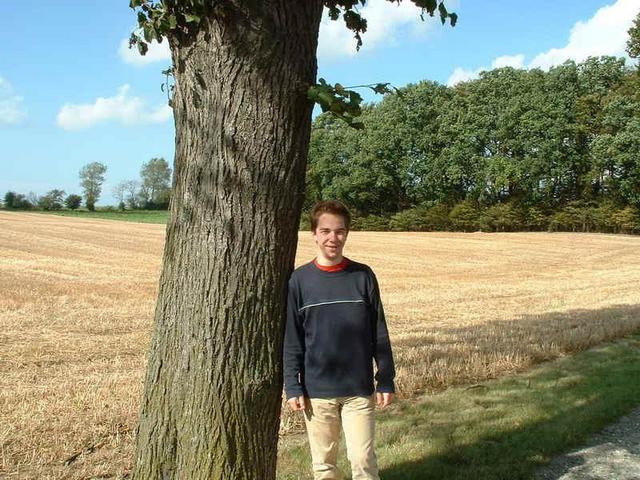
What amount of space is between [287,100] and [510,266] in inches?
1031

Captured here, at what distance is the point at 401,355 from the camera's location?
8.49 metres

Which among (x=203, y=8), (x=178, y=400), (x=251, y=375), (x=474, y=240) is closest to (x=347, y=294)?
(x=251, y=375)

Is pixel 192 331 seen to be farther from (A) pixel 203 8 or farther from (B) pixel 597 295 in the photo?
(B) pixel 597 295

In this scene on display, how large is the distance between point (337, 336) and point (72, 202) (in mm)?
89590

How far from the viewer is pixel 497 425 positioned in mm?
5684

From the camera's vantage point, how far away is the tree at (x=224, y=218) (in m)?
3.14

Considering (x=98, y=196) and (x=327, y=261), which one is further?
(x=98, y=196)

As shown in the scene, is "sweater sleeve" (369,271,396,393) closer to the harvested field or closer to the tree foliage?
the tree foliage

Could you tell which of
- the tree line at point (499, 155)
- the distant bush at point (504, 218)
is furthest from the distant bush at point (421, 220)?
the distant bush at point (504, 218)

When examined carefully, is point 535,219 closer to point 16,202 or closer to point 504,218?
point 504,218

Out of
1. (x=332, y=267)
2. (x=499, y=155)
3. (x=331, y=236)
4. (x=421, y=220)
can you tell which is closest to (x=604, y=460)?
(x=332, y=267)

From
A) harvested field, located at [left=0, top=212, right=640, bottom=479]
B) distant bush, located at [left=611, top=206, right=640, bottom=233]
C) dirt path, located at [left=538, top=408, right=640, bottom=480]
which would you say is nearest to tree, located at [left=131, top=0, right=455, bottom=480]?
harvested field, located at [left=0, top=212, right=640, bottom=479]

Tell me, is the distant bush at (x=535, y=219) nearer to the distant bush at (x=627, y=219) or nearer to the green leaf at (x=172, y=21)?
the distant bush at (x=627, y=219)

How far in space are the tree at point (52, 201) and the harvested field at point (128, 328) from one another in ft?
192
